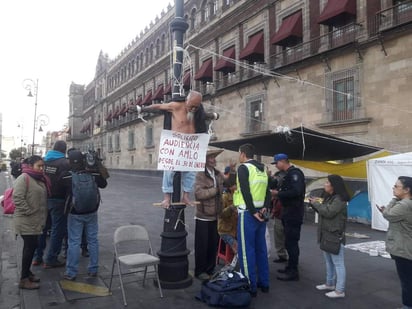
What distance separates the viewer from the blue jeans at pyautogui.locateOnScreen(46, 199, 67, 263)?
19.6 ft

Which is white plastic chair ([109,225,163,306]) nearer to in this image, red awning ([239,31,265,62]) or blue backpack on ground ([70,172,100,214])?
blue backpack on ground ([70,172,100,214])

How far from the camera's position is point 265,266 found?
4.75 meters

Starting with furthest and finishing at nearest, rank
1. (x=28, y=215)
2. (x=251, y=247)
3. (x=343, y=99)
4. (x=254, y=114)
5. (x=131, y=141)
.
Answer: (x=131, y=141) → (x=254, y=114) → (x=343, y=99) → (x=28, y=215) → (x=251, y=247)

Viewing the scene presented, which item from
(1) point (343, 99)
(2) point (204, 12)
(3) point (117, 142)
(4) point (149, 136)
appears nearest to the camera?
(1) point (343, 99)

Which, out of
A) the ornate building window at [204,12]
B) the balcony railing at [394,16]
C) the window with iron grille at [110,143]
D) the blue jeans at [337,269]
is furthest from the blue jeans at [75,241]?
the window with iron grille at [110,143]

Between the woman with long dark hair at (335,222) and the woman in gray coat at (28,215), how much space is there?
12.4 ft

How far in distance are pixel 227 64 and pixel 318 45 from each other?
7.49 meters

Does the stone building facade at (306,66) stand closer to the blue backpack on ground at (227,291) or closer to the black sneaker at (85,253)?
the blue backpack on ground at (227,291)

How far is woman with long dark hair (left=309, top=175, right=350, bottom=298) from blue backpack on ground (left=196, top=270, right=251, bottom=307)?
1201 mm

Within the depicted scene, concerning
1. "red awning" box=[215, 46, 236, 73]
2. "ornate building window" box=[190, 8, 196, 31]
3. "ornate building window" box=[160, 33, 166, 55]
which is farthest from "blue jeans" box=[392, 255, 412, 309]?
"ornate building window" box=[160, 33, 166, 55]

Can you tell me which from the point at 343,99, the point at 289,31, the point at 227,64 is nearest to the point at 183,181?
the point at 343,99

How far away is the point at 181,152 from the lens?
4840mm

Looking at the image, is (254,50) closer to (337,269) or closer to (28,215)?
(337,269)

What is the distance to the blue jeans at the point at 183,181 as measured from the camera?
4885 millimetres
